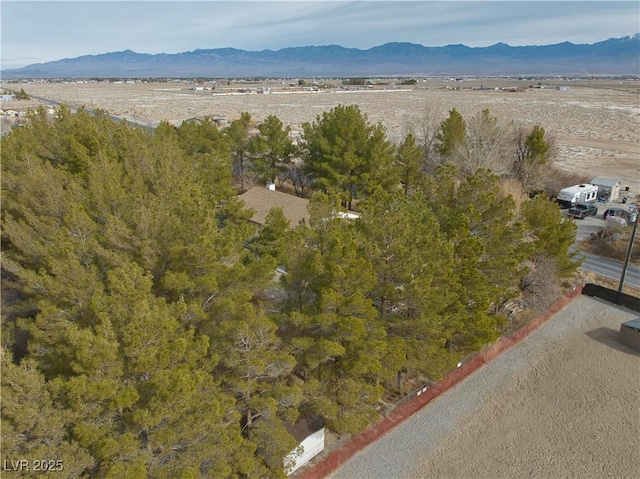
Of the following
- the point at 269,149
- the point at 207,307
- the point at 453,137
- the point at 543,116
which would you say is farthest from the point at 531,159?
the point at 543,116

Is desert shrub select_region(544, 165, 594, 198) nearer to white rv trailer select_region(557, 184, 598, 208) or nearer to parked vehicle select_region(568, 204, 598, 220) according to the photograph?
white rv trailer select_region(557, 184, 598, 208)

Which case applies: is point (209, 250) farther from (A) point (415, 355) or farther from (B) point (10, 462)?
(A) point (415, 355)

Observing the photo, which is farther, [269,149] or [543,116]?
[543,116]

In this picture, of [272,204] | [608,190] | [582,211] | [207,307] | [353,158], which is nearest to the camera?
[207,307]

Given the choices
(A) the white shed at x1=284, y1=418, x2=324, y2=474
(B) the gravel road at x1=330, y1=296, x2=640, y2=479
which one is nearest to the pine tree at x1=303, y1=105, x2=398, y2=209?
(B) the gravel road at x1=330, y1=296, x2=640, y2=479

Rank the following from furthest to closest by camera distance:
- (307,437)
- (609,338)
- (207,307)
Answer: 1. (609,338)
2. (307,437)
3. (207,307)

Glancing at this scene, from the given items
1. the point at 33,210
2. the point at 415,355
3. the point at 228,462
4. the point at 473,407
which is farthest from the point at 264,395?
the point at 33,210

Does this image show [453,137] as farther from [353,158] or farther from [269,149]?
[269,149]
